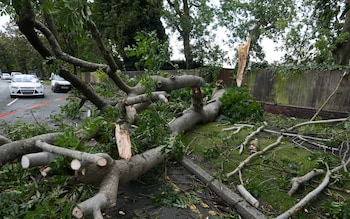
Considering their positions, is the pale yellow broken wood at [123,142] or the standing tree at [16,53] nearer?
the pale yellow broken wood at [123,142]

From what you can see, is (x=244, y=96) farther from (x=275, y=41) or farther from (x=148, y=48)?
(x=275, y=41)

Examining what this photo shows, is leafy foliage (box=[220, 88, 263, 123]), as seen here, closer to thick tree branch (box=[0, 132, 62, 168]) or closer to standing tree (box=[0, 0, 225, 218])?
standing tree (box=[0, 0, 225, 218])

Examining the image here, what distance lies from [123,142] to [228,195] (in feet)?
4.88

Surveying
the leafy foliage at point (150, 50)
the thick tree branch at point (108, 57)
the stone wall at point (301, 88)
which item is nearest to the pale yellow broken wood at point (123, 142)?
the thick tree branch at point (108, 57)

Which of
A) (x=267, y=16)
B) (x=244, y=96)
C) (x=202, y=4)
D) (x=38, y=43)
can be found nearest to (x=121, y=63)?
(x=202, y=4)

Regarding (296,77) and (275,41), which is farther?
(275,41)

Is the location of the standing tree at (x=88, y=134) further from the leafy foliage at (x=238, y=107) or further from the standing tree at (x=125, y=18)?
the standing tree at (x=125, y=18)

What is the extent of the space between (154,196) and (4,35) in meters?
56.8

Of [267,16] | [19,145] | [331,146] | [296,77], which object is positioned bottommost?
[331,146]

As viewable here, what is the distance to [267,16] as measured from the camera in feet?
51.1

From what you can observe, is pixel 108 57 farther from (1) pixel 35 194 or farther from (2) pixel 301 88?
(2) pixel 301 88

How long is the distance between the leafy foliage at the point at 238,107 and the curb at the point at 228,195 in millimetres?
3480

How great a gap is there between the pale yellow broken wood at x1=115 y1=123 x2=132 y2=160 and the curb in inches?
50.3

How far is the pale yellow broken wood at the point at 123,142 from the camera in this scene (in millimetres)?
2865
